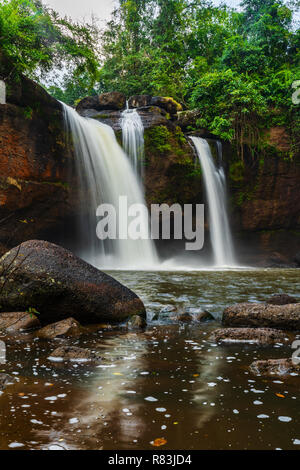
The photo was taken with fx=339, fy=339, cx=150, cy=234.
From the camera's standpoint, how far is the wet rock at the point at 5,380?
2.98 meters

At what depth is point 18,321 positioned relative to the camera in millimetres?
5070

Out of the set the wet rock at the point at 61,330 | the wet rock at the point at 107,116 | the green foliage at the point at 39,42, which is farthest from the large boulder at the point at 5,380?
the wet rock at the point at 107,116

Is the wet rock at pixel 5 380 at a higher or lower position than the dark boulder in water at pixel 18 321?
higher

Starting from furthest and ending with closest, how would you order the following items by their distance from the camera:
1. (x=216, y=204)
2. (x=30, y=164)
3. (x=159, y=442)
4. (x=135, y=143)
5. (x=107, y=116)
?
(x=216, y=204)
(x=107, y=116)
(x=135, y=143)
(x=30, y=164)
(x=159, y=442)

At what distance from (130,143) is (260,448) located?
14.6 m

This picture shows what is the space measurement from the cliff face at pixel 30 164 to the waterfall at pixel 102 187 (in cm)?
84

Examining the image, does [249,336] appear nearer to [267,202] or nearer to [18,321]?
[18,321]

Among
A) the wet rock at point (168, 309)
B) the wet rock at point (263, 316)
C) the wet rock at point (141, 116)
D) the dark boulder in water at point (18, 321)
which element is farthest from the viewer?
the wet rock at point (141, 116)

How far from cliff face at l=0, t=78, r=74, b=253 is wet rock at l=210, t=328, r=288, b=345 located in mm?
8538

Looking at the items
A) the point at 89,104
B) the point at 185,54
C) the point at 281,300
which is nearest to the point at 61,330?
→ the point at 281,300

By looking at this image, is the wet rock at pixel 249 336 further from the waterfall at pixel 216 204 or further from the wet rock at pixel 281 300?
the waterfall at pixel 216 204

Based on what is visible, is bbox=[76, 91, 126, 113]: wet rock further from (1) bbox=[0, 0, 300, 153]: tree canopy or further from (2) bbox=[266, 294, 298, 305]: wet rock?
(2) bbox=[266, 294, 298, 305]: wet rock

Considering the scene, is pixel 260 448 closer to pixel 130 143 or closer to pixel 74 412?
pixel 74 412

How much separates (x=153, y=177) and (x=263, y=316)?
449 inches
